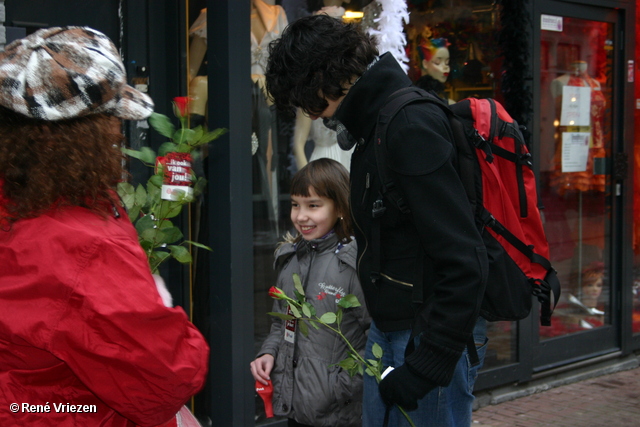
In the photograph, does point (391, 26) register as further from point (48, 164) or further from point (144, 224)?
point (48, 164)

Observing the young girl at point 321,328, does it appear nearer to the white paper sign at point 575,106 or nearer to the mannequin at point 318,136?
the mannequin at point 318,136

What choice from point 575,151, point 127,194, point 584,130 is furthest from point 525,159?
point 584,130

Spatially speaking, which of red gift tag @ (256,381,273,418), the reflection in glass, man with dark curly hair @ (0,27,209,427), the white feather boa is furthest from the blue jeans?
the reflection in glass

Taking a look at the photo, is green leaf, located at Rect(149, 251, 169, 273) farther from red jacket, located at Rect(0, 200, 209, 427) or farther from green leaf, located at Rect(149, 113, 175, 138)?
red jacket, located at Rect(0, 200, 209, 427)

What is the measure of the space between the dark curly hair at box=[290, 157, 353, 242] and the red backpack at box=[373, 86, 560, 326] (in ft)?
2.57

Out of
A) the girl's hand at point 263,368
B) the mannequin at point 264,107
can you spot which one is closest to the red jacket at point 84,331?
the girl's hand at point 263,368

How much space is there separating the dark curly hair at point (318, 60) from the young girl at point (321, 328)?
68 cm

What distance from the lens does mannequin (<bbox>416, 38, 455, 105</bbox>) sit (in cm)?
506

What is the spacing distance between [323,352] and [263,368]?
262 millimetres

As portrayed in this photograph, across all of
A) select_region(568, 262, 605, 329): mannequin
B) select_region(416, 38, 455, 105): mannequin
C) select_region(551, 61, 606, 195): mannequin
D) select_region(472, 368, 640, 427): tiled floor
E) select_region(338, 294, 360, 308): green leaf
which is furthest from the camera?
select_region(568, 262, 605, 329): mannequin

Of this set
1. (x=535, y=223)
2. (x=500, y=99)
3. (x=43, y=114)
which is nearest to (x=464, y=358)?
(x=535, y=223)

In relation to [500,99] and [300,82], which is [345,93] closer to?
[300,82]

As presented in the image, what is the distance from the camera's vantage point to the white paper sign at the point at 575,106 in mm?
5855

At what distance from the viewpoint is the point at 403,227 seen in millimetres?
2186
